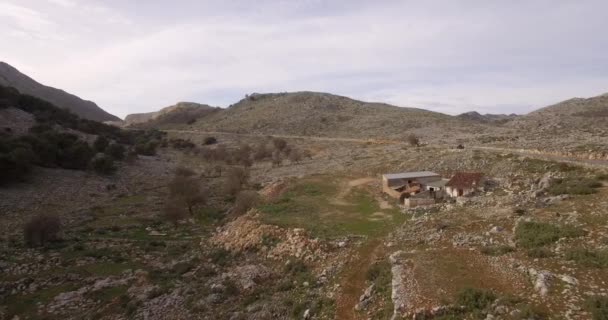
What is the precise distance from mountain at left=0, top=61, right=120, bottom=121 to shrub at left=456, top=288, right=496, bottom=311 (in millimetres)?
136795

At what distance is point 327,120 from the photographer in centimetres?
11012

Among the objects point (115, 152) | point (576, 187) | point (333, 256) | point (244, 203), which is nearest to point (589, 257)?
point (333, 256)

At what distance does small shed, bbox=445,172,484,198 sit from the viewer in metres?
28.4

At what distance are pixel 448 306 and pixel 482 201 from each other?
13.8 metres

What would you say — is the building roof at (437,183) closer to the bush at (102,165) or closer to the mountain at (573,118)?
the bush at (102,165)

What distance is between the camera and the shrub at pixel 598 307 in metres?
11.0

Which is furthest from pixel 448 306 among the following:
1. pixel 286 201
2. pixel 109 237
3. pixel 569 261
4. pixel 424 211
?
pixel 109 237

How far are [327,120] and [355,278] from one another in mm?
93517

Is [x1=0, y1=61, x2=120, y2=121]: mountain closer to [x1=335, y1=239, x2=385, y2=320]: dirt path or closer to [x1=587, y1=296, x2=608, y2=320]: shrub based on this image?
[x1=335, y1=239, x2=385, y2=320]: dirt path

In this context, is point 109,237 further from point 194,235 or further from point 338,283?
point 338,283

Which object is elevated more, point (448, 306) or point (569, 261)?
point (569, 261)

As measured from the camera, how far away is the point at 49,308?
19.3 meters

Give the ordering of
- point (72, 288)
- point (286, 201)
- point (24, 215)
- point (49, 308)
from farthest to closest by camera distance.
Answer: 1. point (24, 215)
2. point (286, 201)
3. point (72, 288)
4. point (49, 308)

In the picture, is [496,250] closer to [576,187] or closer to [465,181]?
[576,187]
